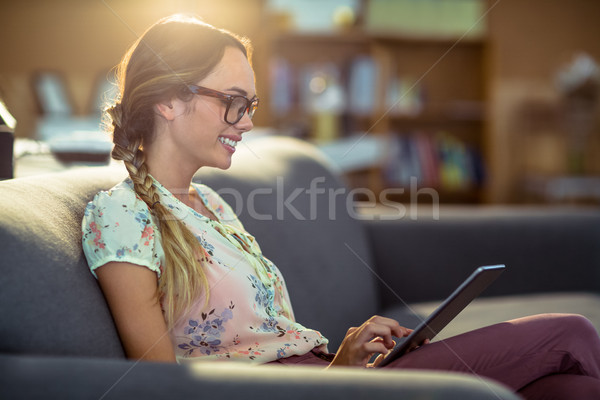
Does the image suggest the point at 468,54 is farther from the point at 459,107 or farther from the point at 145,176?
the point at 145,176

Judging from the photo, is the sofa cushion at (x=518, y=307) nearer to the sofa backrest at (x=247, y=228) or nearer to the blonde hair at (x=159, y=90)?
the sofa backrest at (x=247, y=228)

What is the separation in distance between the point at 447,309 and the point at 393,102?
10.0 ft

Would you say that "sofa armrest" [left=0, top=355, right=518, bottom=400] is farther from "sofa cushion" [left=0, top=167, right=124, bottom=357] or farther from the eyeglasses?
the eyeglasses

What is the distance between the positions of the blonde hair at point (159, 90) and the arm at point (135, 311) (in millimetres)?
82

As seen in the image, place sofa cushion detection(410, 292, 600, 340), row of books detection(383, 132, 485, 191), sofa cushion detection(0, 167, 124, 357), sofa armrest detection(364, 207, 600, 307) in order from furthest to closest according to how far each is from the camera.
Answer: row of books detection(383, 132, 485, 191), sofa armrest detection(364, 207, 600, 307), sofa cushion detection(410, 292, 600, 340), sofa cushion detection(0, 167, 124, 357)

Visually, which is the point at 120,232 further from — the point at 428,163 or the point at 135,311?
the point at 428,163

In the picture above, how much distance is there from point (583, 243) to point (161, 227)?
124 cm

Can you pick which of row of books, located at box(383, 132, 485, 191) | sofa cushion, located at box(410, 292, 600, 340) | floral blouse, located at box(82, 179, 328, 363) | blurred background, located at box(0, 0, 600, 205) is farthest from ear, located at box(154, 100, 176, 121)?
row of books, located at box(383, 132, 485, 191)

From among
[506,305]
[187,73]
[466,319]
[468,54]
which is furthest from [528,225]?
[468,54]

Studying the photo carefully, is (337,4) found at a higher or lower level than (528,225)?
higher

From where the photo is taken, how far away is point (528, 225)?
1613 mm

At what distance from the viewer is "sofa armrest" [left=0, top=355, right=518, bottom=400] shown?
501mm

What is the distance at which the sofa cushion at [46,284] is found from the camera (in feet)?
2.10

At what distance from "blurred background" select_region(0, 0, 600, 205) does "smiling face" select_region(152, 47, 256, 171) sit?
2439mm
